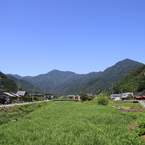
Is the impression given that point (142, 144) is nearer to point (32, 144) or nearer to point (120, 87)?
point (32, 144)

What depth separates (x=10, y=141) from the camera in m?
12.8

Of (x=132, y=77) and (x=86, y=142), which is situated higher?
(x=132, y=77)

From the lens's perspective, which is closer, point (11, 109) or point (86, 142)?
point (86, 142)

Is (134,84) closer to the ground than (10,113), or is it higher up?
higher up

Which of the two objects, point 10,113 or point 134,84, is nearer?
point 10,113

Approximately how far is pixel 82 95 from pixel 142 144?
84.6m

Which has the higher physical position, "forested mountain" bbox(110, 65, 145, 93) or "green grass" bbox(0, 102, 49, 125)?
"forested mountain" bbox(110, 65, 145, 93)

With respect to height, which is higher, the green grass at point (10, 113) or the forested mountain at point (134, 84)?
the forested mountain at point (134, 84)

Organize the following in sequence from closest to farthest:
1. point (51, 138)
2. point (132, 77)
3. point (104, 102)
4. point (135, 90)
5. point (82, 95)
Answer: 1. point (51, 138)
2. point (104, 102)
3. point (82, 95)
4. point (135, 90)
5. point (132, 77)

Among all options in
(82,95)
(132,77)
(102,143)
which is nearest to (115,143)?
(102,143)

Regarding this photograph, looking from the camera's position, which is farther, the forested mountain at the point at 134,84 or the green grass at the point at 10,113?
the forested mountain at the point at 134,84

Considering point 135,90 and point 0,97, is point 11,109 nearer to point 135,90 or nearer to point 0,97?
point 0,97

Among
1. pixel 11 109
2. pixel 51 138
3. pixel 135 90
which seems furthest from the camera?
pixel 135 90

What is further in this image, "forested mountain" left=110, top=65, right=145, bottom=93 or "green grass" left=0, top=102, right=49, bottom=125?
"forested mountain" left=110, top=65, right=145, bottom=93
